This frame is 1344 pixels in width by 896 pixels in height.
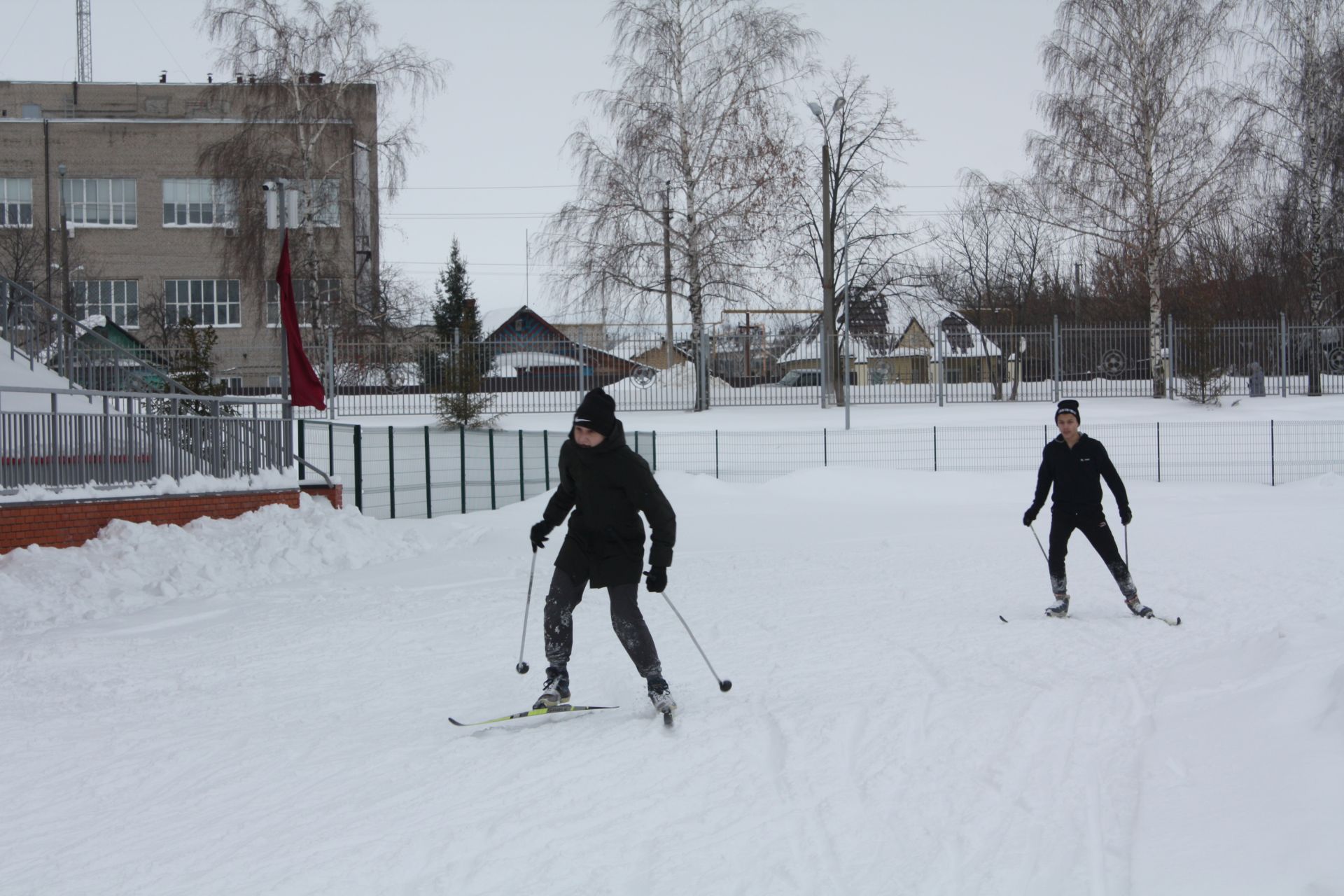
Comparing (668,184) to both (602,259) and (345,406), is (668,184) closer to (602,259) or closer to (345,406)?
(602,259)

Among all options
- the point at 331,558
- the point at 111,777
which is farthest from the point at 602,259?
the point at 111,777

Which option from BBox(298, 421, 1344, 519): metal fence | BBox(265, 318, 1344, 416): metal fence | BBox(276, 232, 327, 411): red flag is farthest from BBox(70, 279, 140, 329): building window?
BBox(276, 232, 327, 411): red flag

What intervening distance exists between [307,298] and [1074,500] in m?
26.3

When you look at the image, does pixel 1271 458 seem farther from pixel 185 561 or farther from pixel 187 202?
pixel 187 202

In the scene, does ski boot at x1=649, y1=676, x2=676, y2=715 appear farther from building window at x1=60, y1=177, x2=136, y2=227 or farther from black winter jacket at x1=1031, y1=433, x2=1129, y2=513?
building window at x1=60, y1=177, x2=136, y2=227

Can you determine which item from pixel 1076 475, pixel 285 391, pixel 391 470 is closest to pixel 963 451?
pixel 391 470

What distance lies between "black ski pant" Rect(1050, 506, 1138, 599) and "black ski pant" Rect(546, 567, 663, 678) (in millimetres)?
4395

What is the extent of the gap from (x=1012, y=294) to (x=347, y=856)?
193 feet

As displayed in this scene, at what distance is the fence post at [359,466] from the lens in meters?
17.6

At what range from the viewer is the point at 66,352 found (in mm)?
17484

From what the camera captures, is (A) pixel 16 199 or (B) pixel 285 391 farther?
(A) pixel 16 199

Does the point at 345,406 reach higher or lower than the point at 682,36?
lower

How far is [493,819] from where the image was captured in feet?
15.7

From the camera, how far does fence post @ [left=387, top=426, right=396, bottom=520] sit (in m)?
18.0
